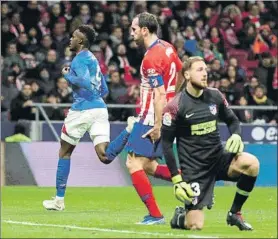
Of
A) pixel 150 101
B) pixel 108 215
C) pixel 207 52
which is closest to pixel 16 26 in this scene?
pixel 207 52

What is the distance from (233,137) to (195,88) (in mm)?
641

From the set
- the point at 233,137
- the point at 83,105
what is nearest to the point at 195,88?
the point at 233,137

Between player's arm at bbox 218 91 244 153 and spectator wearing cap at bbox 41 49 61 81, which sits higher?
player's arm at bbox 218 91 244 153

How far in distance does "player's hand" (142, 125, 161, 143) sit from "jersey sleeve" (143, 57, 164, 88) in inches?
17.1

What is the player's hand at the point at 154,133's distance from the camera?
11.5 m

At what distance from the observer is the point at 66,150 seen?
13883 millimetres

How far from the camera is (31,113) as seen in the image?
70.6 ft

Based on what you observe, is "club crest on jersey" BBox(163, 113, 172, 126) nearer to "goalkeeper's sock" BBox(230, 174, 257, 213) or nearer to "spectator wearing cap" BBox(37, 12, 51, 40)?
"goalkeeper's sock" BBox(230, 174, 257, 213)

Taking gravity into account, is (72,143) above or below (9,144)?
above

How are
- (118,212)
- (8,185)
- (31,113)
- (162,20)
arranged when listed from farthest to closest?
(162,20) < (31,113) < (8,185) < (118,212)

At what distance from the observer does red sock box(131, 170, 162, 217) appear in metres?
11.5

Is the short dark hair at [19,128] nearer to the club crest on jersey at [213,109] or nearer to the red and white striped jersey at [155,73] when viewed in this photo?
the red and white striped jersey at [155,73]

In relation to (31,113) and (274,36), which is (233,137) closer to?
(31,113)

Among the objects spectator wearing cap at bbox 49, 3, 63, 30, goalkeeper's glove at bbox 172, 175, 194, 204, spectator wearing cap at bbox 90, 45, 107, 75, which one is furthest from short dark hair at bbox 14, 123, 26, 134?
goalkeeper's glove at bbox 172, 175, 194, 204
